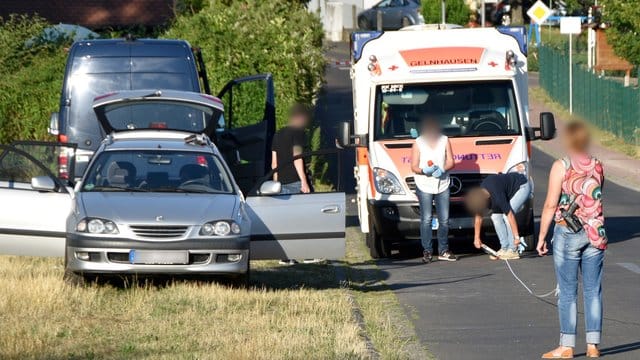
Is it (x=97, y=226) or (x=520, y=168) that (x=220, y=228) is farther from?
(x=520, y=168)

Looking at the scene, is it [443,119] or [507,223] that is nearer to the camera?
[507,223]

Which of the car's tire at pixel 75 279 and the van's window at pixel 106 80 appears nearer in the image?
the car's tire at pixel 75 279

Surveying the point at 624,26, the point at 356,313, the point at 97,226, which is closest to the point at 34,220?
the point at 97,226

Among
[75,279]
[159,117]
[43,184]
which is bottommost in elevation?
[75,279]

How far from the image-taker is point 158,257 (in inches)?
495

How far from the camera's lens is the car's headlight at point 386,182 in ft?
55.6

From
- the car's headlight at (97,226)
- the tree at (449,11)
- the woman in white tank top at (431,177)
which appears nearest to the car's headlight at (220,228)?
the car's headlight at (97,226)

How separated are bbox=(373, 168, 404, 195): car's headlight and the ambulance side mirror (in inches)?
21.0

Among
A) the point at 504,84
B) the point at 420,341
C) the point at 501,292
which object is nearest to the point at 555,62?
the point at 504,84

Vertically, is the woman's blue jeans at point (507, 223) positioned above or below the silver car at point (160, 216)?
below

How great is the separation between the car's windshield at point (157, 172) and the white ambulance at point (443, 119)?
357cm

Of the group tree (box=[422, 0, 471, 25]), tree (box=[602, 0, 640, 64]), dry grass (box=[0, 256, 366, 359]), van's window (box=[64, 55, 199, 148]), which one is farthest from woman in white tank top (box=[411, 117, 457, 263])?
tree (box=[422, 0, 471, 25])

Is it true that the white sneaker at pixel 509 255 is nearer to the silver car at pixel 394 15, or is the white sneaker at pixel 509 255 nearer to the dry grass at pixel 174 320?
the dry grass at pixel 174 320

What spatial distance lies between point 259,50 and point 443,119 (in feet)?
23.6
